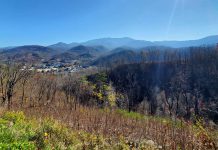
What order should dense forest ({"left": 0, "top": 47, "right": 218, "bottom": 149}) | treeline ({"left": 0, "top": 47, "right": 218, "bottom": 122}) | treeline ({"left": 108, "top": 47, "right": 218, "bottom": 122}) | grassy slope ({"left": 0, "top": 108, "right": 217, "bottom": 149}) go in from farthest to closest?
treeline ({"left": 108, "top": 47, "right": 218, "bottom": 122}) < treeline ({"left": 0, "top": 47, "right": 218, "bottom": 122}) < dense forest ({"left": 0, "top": 47, "right": 218, "bottom": 149}) < grassy slope ({"left": 0, "top": 108, "right": 217, "bottom": 149})

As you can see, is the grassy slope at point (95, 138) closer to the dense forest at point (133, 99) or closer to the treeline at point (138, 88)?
the dense forest at point (133, 99)

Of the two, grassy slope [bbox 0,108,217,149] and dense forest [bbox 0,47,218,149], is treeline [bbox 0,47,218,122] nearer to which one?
dense forest [bbox 0,47,218,149]

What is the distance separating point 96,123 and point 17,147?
14.5ft

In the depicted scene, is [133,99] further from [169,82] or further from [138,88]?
[169,82]

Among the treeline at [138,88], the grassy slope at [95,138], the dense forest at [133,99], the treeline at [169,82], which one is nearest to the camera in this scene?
the grassy slope at [95,138]

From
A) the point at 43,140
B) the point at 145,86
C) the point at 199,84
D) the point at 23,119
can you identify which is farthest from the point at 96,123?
the point at 145,86

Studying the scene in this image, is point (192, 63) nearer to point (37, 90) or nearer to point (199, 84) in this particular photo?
point (199, 84)

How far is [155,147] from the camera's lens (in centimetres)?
676

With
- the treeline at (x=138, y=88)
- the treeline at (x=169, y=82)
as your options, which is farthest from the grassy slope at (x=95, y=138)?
the treeline at (x=169, y=82)

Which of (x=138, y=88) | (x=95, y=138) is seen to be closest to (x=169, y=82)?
(x=138, y=88)

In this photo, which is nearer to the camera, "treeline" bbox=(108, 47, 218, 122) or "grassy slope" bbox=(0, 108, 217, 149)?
"grassy slope" bbox=(0, 108, 217, 149)

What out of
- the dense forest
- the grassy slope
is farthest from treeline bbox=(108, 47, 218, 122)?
the grassy slope

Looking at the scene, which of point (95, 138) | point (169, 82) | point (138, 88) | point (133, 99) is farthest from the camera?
point (138, 88)

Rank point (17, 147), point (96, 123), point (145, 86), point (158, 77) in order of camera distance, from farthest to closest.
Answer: point (158, 77), point (145, 86), point (96, 123), point (17, 147)
